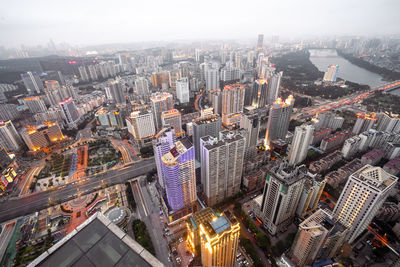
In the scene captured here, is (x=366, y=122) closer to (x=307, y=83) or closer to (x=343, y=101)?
(x=343, y=101)

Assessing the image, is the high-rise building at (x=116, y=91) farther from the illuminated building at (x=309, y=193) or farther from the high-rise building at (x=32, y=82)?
the illuminated building at (x=309, y=193)

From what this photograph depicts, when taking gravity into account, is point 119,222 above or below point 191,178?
below

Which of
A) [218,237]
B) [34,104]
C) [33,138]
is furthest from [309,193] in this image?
[34,104]

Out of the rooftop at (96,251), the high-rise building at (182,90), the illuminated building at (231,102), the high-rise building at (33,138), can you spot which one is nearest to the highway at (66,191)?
the high-rise building at (33,138)

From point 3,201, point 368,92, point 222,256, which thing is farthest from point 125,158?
point 368,92

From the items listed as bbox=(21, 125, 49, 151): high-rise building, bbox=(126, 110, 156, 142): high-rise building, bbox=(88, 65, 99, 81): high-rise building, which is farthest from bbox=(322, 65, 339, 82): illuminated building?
bbox=(88, 65, 99, 81): high-rise building

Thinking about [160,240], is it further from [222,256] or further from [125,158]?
[125,158]
